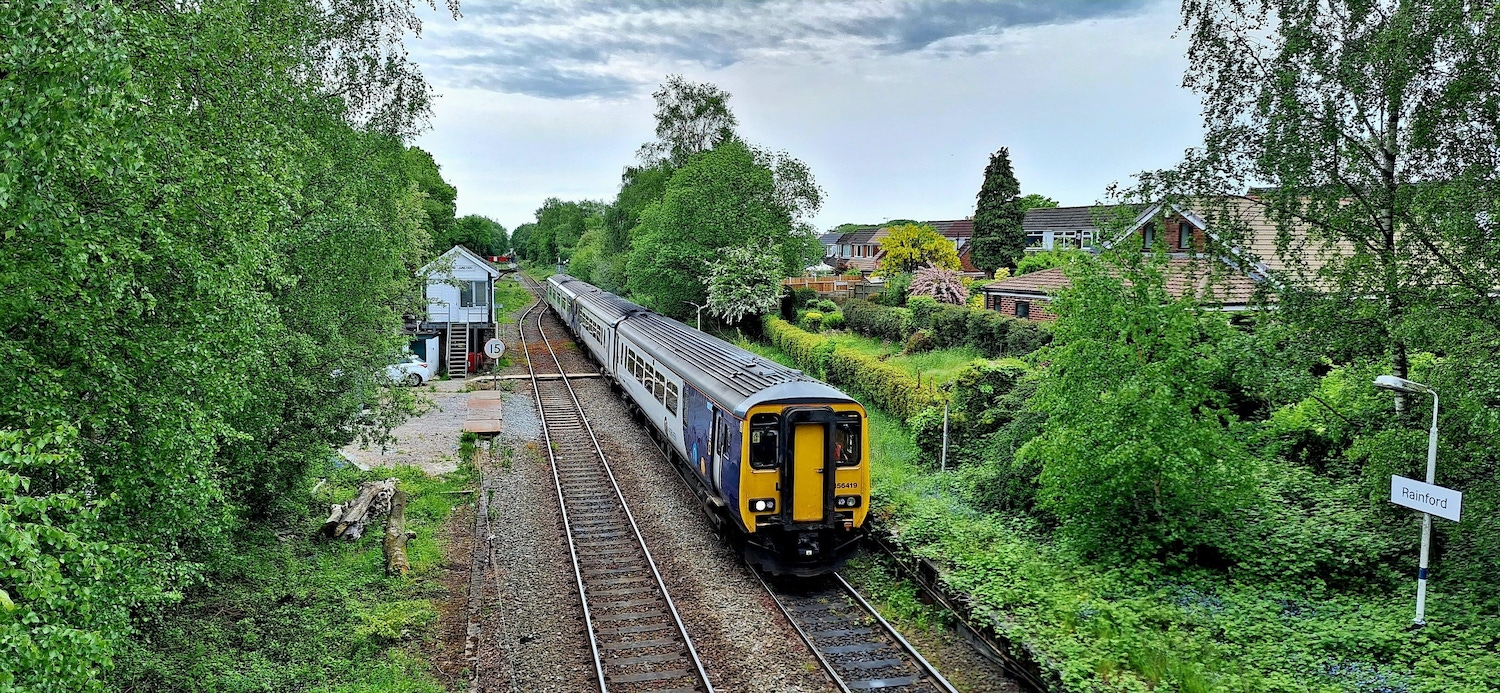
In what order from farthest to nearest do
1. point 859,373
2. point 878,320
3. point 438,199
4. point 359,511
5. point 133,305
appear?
point 438,199 → point 878,320 → point 859,373 → point 359,511 → point 133,305

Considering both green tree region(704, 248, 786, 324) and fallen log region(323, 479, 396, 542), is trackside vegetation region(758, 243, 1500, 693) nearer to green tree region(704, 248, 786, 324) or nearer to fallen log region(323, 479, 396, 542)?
fallen log region(323, 479, 396, 542)

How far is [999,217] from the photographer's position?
43500mm

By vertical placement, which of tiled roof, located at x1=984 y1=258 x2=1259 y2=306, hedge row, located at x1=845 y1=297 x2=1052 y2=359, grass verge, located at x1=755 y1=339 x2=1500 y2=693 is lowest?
grass verge, located at x1=755 y1=339 x2=1500 y2=693

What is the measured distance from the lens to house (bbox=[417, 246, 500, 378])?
102 feet

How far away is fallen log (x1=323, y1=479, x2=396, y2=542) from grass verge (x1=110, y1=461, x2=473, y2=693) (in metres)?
0.17

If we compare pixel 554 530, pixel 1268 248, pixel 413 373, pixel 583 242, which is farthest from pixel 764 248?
pixel 583 242

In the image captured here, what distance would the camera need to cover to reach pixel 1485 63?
30.2ft

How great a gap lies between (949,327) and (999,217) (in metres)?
19.3

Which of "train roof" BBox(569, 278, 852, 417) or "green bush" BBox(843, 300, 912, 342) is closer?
"train roof" BBox(569, 278, 852, 417)

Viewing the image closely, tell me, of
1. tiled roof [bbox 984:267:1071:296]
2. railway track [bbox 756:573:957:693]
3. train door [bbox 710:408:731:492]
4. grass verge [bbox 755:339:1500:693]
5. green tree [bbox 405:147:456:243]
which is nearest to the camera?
grass verge [bbox 755:339:1500:693]

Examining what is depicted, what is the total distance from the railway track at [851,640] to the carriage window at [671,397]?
16.9ft

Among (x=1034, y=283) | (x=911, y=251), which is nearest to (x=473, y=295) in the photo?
(x=1034, y=283)

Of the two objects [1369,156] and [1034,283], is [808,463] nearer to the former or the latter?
[1369,156]

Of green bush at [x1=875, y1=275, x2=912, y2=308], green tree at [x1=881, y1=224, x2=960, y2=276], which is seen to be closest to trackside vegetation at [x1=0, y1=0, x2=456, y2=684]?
green bush at [x1=875, y1=275, x2=912, y2=308]
